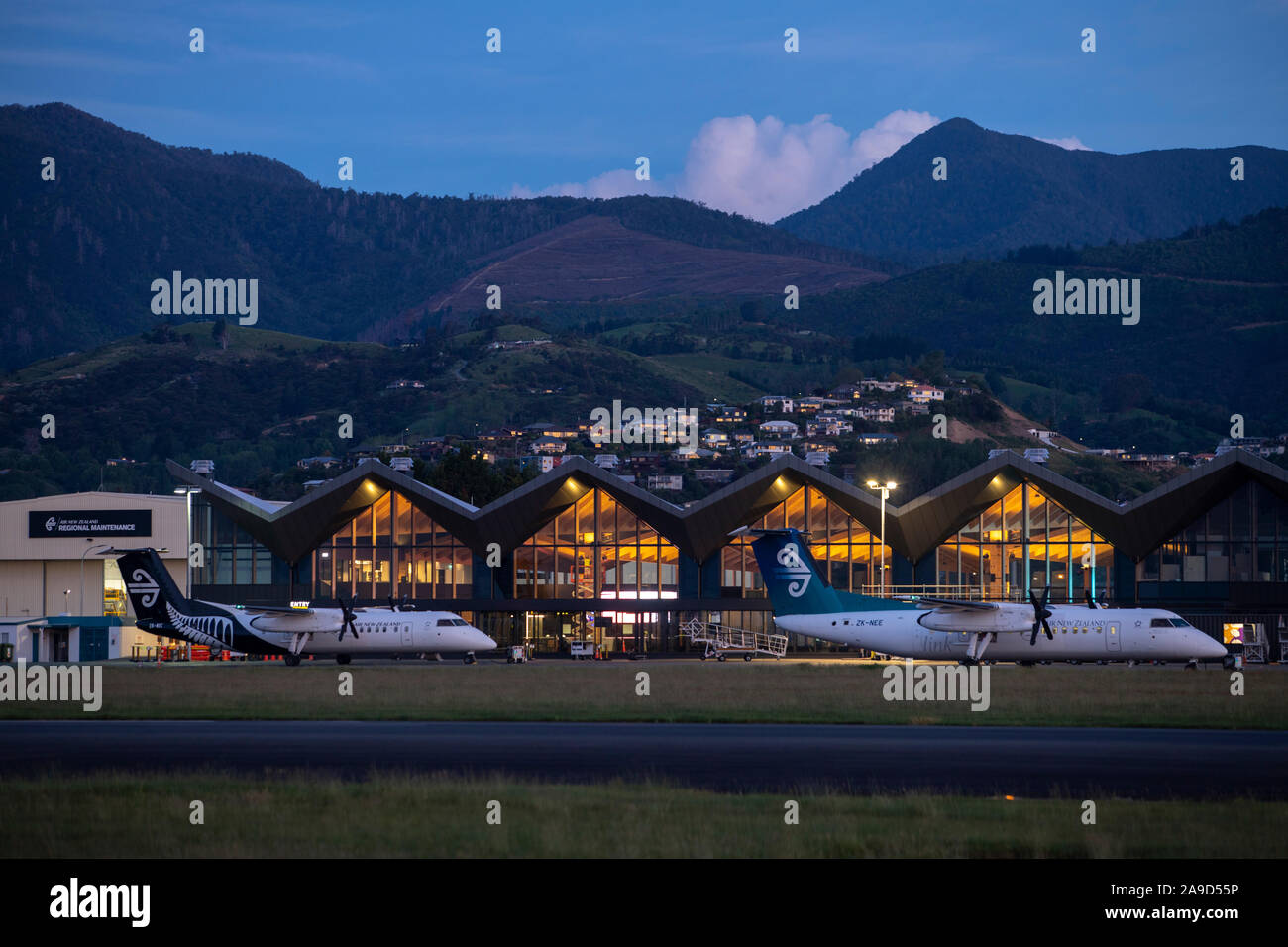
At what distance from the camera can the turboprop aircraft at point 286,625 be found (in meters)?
61.2

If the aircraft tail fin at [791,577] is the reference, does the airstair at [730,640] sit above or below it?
below

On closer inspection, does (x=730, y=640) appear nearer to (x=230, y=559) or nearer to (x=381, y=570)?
(x=381, y=570)

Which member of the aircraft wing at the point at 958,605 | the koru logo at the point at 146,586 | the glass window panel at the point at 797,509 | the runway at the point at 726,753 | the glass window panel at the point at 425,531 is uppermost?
the glass window panel at the point at 797,509

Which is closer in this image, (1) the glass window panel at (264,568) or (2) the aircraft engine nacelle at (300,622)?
(2) the aircraft engine nacelle at (300,622)

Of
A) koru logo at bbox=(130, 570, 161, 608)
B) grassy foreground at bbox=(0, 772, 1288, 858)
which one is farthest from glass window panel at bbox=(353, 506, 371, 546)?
grassy foreground at bbox=(0, 772, 1288, 858)

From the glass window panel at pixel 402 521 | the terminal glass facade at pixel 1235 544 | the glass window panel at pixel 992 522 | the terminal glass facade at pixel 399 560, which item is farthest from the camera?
the glass window panel at pixel 402 521

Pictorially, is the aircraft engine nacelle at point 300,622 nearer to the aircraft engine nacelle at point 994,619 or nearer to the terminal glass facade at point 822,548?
the terminal glass facade at point 822,548

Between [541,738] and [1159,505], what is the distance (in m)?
50.2

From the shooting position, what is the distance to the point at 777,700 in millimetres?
40344

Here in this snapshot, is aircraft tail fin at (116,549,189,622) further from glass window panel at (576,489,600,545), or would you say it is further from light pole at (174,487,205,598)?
glass window panel at (576,489,600,545)

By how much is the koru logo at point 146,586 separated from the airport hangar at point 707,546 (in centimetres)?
1627

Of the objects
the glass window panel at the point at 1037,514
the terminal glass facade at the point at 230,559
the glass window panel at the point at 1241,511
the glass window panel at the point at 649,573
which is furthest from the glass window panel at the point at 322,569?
the glass window panel at the point at 1241,511

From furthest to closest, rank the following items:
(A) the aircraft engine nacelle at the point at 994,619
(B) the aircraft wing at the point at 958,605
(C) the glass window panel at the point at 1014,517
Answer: (C) the glass window panel at the point at 1014,517, (A) the aircraft engine nacelle at the point at 994,619, (B) the aircraft wing at the point at 958,605
